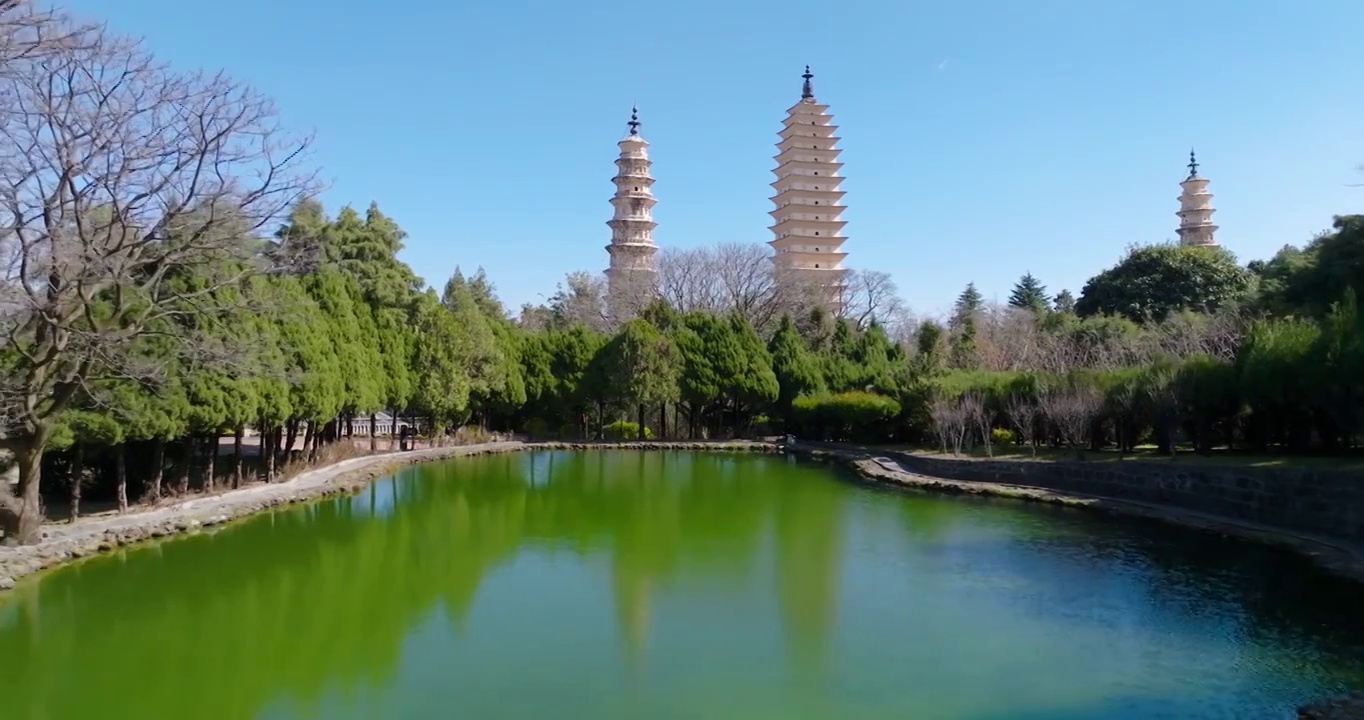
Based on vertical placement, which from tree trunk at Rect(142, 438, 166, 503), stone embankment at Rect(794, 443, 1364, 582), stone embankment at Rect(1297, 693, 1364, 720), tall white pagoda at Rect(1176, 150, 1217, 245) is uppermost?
tall white pagoda at Rect(1176, 150, 1217, 245)

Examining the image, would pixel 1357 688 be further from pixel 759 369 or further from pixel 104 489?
pixel 759 369

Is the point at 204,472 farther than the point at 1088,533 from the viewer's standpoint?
Yes

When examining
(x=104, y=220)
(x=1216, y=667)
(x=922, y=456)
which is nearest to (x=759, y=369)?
(x=922, y=456)

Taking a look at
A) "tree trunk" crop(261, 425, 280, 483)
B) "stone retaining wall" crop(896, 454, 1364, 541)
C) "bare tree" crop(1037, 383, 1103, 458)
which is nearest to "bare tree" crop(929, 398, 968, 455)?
"stone retaining wall" crop(896, 454, 1364, 541)

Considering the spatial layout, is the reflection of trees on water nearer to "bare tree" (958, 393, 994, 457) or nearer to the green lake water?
the green lake water

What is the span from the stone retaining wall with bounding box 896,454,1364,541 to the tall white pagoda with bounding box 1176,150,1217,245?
1360 inches

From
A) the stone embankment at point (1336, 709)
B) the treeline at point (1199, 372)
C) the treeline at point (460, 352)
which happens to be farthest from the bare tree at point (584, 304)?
the stone embankment at point (1336, 709)

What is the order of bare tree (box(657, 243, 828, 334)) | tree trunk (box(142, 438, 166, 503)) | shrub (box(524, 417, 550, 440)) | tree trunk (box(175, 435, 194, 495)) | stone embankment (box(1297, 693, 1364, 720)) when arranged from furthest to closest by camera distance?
bare tree (box(657, 243, 828, 334)) → shrub (box(524, 417, 550, 440)) → tree trunk (box(175, 435, 194, 495)) → tree trunk (box(142, 438, 166, 503)) → stone embankment (box(1297, 693, 1364, 720))

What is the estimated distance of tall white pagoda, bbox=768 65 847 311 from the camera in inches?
1866

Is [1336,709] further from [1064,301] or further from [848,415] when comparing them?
[1064,301]

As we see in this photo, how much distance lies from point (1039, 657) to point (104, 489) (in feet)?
47.1

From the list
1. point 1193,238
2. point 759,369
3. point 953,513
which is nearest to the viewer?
point 953,513

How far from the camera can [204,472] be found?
1688 centimetres

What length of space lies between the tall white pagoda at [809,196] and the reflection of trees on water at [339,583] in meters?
28.8
